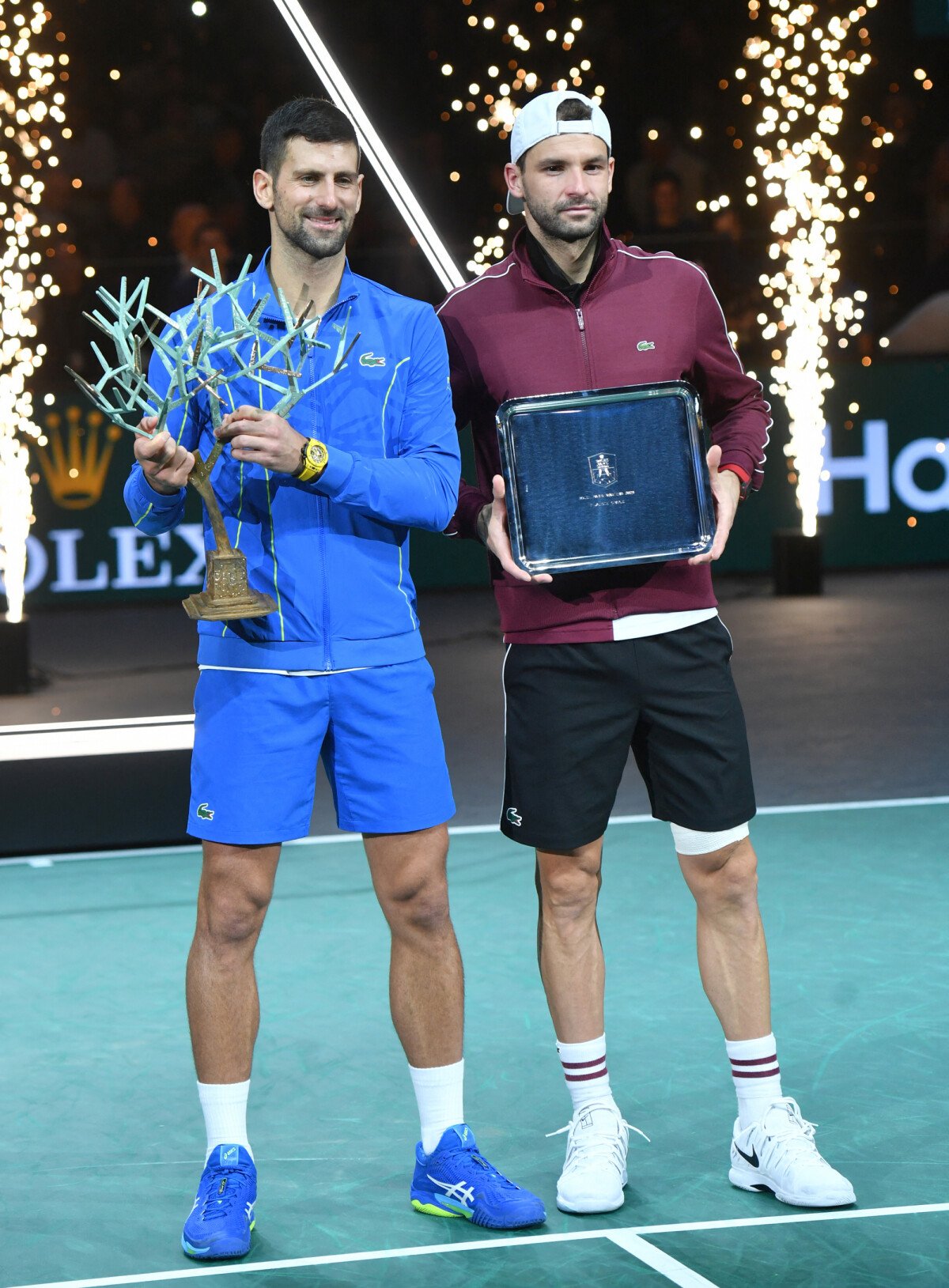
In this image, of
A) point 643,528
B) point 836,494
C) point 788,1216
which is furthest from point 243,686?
point 836,494

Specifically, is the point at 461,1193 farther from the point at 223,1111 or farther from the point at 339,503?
A: the point at 339,503

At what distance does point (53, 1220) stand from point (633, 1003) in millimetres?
1434

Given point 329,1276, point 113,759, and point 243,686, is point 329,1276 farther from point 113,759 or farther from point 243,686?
point 113,759

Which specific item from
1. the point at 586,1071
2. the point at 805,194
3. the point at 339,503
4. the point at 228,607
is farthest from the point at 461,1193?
the point at 805,194

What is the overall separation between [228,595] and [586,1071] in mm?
1045

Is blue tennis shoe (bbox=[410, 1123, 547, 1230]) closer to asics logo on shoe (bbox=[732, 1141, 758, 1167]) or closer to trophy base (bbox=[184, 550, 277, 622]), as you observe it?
asics logo on shoe (bbox=[732, 1141, 758, 1167])

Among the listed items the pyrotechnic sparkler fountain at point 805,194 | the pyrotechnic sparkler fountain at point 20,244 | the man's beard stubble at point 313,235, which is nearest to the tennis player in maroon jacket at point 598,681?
the man's beard stubble at point 313,235

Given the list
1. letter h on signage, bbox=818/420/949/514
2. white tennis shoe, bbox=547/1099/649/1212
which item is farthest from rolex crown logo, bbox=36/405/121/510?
white tennis shoe, bbox=547/1099/649/1212

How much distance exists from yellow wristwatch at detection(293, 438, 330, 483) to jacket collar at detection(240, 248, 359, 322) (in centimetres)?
30

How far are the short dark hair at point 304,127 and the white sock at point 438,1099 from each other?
1491 mm

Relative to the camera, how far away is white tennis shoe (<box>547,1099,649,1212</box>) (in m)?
2.85

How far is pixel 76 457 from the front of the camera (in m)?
10.1

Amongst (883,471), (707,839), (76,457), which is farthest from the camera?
(883,471)

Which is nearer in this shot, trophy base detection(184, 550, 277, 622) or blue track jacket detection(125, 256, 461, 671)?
trophy base detection(184, 550, 277, 622)
